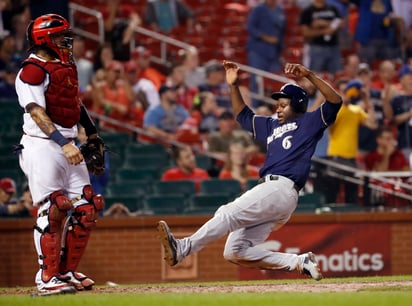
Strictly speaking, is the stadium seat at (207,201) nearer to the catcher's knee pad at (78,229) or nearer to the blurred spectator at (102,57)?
the blurred spectator at (102,57)

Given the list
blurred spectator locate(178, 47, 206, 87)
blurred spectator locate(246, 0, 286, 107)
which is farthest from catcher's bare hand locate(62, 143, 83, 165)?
blurred spectator locate(246, 0, 286, 107)

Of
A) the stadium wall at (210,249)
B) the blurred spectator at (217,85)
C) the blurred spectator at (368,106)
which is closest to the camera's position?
the stadium wall at (210,249)

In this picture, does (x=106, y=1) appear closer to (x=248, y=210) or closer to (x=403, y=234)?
(x=403, y=234)

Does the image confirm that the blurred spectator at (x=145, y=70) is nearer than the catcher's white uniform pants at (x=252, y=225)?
No

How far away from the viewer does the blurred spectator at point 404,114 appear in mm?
16884

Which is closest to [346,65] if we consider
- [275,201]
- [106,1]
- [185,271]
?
[106,1]

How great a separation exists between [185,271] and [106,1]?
7926mm

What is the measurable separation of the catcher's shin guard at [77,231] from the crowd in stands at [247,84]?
177 inches

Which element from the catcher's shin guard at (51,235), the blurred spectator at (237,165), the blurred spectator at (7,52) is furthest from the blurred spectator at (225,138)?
the catcher's shin guard at (51,235)

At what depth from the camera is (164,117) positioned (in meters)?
16.9

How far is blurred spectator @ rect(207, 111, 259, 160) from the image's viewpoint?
16.0 m

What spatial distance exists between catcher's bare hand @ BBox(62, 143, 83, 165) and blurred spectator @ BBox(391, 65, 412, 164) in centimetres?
792

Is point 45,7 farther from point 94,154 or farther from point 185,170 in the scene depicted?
point 94,154

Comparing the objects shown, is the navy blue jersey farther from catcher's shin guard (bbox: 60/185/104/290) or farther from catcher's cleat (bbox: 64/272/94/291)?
catcher's cleat (bbox: 64/272/94/291)
